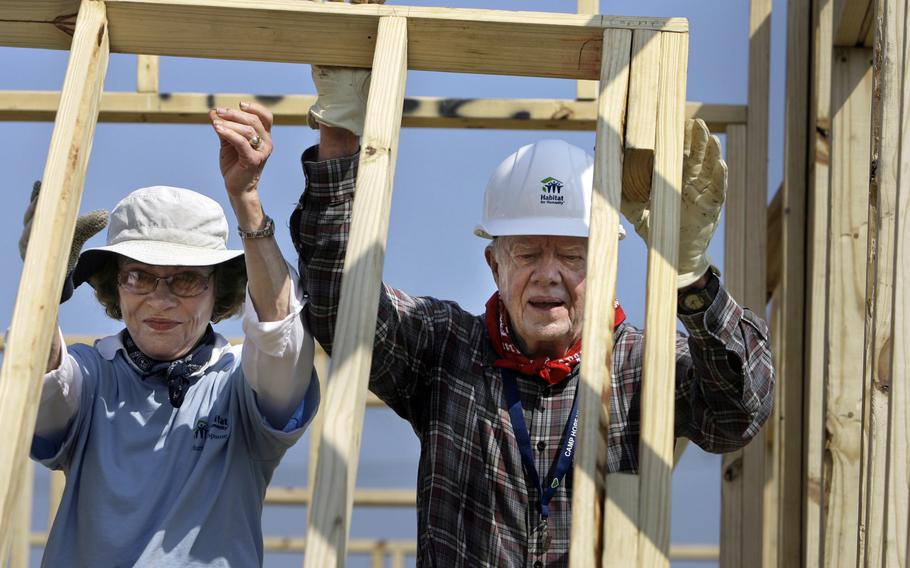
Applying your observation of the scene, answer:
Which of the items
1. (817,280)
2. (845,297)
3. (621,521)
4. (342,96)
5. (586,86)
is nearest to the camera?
(621,521)

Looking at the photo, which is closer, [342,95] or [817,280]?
[342,95]

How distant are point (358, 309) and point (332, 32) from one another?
2.17ft

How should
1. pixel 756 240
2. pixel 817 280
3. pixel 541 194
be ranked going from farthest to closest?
pixel 756 240
pixel 817 280
pixel 541 194

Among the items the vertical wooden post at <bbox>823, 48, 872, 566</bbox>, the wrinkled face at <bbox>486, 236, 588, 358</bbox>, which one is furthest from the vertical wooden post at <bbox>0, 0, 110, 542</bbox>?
the vertical wooden post at <bbox>823, 48, 872, 566</bbox>

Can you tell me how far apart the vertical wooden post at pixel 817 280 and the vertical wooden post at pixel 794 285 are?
4 centimetres

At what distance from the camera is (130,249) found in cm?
314

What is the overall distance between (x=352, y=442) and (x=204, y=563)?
835 mm

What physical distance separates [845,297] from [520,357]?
1210 millimetres

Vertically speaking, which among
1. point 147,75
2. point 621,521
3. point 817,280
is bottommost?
point 621,521

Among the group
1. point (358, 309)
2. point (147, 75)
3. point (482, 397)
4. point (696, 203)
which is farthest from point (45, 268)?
point (147, 75)

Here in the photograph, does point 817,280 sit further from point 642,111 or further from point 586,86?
point 642,111

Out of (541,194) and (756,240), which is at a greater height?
(756,240)

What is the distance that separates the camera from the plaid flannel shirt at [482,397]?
2988 mm

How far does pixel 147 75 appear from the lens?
5.30 metres
